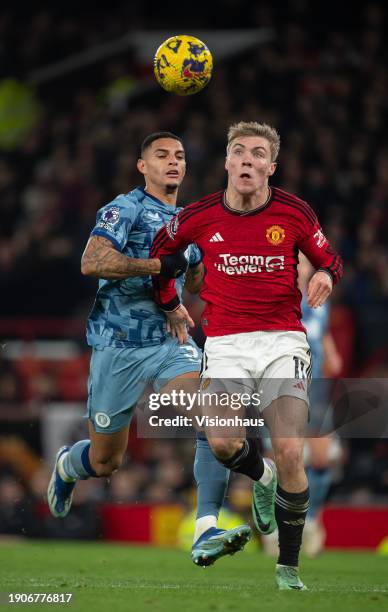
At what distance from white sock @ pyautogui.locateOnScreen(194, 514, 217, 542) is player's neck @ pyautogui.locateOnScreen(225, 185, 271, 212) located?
1.86 metres

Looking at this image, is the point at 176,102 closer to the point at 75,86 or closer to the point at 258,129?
the point at 75,86

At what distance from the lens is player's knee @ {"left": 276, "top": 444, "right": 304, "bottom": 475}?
6.90m

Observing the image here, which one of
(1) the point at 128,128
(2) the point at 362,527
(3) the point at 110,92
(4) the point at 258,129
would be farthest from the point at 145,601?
(3) the point at 110,92

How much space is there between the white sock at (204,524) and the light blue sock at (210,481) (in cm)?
7

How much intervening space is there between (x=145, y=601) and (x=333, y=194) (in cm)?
1061

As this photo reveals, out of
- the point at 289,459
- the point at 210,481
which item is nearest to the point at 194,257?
the point at 210,481

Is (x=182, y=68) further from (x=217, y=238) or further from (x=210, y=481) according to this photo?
(x=210, y=481)

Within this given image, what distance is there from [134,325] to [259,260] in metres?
1.36

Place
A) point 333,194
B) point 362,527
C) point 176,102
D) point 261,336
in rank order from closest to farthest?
point 261,336, point 362,527, point 333,194, point 176,102

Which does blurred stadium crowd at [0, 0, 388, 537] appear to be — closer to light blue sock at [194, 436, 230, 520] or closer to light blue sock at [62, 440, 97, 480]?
light blue sock at [62, 440, 97, 480]

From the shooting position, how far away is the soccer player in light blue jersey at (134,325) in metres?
8.11

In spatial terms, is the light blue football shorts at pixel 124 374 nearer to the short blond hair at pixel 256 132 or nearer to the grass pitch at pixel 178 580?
the grass pitch at pixel 178 580

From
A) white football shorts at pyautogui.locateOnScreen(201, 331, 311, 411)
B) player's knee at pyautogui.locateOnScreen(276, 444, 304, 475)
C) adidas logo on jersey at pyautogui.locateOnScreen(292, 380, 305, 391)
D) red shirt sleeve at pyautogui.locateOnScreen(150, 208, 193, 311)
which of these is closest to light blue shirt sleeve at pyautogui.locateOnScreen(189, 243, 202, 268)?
red shirt sleeve at pyautogui.locateOnScreen(150, 208, 193, 311)

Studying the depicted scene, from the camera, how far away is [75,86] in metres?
21.2
